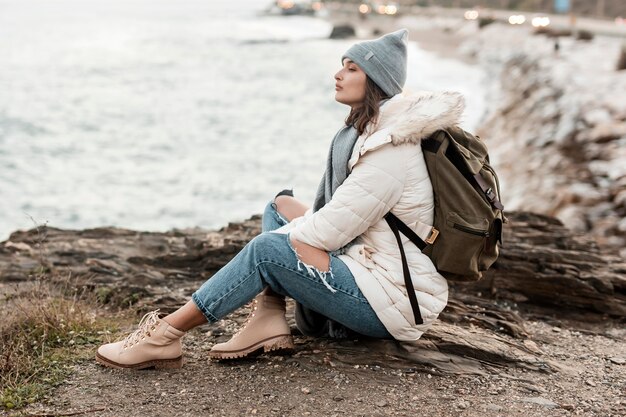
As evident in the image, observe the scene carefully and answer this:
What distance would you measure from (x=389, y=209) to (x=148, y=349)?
1459 mm

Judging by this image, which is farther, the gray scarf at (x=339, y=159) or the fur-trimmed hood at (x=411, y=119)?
the gray scarf at (x=339, y=159)

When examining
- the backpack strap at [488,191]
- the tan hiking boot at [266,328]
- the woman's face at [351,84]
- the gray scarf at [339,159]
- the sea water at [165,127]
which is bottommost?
the sea water at [165,127]

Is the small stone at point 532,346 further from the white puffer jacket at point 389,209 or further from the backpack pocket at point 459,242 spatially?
the backpack pocket at point 459,242

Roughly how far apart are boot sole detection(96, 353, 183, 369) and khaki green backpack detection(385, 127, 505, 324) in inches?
51.3

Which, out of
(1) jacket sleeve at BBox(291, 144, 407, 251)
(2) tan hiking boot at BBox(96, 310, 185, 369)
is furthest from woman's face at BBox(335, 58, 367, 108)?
(2) tan hiking boot at BBox(96, 310, 185, 369)

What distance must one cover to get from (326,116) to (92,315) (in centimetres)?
1984

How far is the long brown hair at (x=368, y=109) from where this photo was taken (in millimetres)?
3822

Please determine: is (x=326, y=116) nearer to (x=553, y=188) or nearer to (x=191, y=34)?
(x=553, y=188)

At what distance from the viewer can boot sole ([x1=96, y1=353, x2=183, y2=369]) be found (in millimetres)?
4090

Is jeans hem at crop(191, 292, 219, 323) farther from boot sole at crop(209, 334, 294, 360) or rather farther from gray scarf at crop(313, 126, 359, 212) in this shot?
gray scarf at crop(313, 126, 359, 212)

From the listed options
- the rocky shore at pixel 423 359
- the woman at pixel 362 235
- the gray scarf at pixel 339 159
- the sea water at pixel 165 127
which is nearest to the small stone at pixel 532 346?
the rocky shore at pixel 423 359

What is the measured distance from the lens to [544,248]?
6.64 meters

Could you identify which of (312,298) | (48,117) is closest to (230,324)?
(312,298)

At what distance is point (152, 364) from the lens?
4.11m
